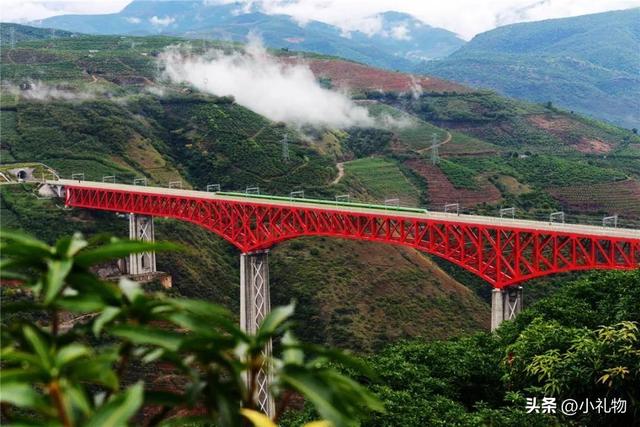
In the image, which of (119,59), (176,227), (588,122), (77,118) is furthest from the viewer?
(588,122)

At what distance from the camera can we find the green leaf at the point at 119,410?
3.17 meters

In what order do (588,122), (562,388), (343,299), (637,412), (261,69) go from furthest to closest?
(261,69) → (588,122) → (343,299) → (562,388) → (637,412)

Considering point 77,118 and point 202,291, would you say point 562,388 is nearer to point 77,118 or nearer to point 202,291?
point 202,291

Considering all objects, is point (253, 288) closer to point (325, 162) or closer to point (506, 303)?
point (506, 303)

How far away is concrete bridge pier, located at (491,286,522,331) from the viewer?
3962 centimetres

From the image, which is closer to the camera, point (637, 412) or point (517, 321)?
point (637, 412)

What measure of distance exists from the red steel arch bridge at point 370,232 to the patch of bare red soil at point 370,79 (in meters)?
107

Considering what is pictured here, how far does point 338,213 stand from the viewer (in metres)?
46.1

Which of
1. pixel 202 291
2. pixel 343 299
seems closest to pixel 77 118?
pixel 202 291

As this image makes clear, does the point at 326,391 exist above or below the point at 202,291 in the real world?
above

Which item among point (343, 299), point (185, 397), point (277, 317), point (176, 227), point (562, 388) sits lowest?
point (343, 299)

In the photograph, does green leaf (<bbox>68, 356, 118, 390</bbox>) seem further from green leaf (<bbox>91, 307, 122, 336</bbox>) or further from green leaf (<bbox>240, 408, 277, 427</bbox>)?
green leaf (<bbox>240, 408, 277, 427</bbox>)

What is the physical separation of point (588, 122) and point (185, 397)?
166 meters

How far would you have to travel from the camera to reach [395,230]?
1832 inches
